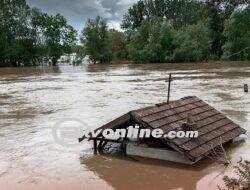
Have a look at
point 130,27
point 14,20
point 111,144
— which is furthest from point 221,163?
point 130,27

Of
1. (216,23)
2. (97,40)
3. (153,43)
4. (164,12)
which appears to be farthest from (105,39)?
(164,12)

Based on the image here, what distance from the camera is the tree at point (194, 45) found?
6956cm

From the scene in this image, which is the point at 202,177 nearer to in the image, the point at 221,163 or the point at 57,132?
the point at 221,163

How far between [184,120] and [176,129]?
2.87 ft

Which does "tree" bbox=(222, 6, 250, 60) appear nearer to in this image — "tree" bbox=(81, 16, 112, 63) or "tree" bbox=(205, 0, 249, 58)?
"tree" bbox=(205, 0, 249, 58)

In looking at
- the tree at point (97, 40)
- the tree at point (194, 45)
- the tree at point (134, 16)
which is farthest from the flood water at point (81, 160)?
the tree at point (134, 16)

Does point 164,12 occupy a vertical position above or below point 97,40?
above

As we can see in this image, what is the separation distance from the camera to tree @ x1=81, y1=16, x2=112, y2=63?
260 ft

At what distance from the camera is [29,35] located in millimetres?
77312

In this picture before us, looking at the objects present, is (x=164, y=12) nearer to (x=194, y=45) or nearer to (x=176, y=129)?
(x=194, y=45)

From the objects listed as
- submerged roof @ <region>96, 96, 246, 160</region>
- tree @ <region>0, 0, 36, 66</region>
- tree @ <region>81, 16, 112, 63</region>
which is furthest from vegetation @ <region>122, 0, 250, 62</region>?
submerged roof @ <region>96, 96, 246, 160</region>

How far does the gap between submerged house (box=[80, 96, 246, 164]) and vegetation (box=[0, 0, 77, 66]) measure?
213ft

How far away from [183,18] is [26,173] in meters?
96.7

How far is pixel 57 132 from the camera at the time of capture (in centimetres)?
1578
